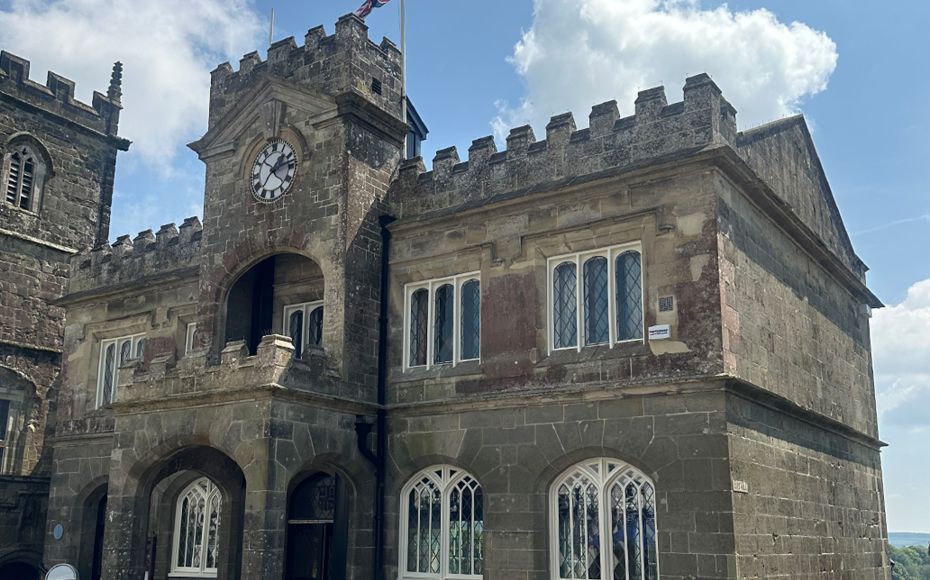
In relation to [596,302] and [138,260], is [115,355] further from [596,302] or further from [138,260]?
[596,302]

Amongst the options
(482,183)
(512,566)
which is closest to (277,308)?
(482,183)

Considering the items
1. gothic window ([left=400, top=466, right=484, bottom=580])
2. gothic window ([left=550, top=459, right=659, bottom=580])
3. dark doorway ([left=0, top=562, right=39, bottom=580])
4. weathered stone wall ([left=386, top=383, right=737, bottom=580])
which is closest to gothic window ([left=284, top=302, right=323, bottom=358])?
weathered stone wall ([left=386, top=383, right=737, bottom=580])

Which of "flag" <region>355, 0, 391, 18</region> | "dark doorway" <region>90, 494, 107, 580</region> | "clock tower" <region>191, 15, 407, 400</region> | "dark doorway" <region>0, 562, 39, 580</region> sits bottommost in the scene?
"dark doorway" <region>0, 562, 39, 580</region>

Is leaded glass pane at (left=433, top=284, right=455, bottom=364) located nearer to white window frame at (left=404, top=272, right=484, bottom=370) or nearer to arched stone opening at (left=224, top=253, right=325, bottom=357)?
white window frame at (left=404, top=272, right=484, bottom=370)

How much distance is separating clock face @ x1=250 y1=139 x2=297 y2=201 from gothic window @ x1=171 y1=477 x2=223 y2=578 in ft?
20.3

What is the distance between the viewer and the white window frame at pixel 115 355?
23.1 m

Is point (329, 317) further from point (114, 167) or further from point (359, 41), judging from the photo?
point (114, 167)

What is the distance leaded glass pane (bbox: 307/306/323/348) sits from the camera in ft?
64.9

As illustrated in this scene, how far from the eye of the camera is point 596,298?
16.5 metres

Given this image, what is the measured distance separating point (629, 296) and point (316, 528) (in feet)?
24.8

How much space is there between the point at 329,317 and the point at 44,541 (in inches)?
453

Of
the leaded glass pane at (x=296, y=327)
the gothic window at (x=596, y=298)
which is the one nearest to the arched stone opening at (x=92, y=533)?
the leaded glass pane at (x=296, y=327)

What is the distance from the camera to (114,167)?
97.6ft

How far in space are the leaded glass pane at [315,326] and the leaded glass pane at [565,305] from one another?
17.6ft
